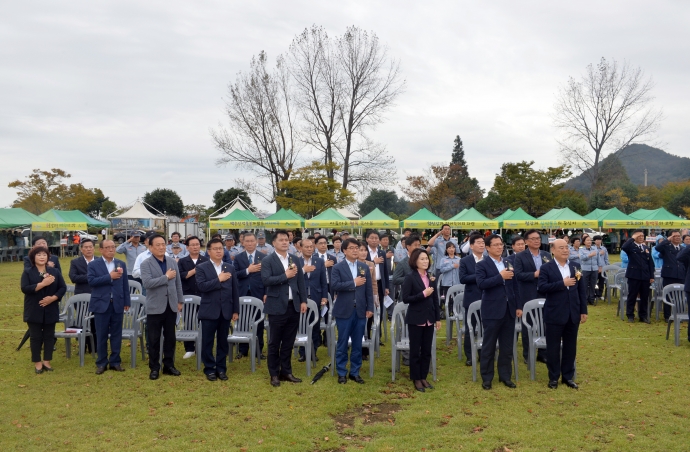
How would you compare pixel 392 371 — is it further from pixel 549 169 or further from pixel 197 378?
pixel 549 169

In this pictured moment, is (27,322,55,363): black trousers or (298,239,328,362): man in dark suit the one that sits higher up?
(298,239,328,362): man in dark suit

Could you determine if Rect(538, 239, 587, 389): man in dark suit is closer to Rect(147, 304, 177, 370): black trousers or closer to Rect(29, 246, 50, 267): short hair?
Rect(147, 304, 177, 370): black trousers

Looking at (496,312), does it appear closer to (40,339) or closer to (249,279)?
(249,279)

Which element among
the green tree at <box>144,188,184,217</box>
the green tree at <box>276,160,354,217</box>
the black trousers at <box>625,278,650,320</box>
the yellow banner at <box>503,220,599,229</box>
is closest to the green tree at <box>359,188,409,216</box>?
the green tree at <box>144,188,184,217</box>

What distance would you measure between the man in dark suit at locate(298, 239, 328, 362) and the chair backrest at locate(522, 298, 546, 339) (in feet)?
8.32

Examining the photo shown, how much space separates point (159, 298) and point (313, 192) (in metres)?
26.5

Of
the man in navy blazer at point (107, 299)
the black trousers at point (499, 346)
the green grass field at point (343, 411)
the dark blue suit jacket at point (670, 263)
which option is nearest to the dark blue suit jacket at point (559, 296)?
the black trousers at point (499, 346)

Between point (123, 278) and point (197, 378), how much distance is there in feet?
5.29

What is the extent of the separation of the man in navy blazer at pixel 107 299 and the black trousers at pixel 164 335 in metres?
0.65

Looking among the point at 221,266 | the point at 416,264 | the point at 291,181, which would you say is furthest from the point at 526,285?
the point at 291,181

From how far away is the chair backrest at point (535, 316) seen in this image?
6.46m

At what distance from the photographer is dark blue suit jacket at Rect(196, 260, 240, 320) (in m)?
6.42

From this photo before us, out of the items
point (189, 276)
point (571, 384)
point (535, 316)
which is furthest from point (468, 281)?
point (189, 276)

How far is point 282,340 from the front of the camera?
6.41m
